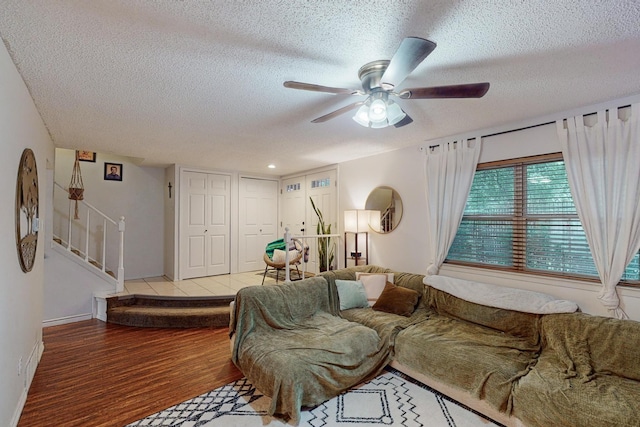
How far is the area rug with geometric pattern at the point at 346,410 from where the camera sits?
2.01 meters

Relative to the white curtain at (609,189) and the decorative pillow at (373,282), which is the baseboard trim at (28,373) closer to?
the decorative pillow at (373,282)

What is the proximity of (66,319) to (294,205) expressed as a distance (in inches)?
158

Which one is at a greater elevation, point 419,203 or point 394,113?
point 394,113

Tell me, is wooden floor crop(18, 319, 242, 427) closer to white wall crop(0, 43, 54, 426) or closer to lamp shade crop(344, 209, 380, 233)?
white wall crop(0, 43, 54, 426)

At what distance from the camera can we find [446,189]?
3389 mm

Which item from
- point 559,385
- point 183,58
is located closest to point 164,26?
point 183,58

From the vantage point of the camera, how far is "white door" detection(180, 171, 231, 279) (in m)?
5.34

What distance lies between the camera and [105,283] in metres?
4.25

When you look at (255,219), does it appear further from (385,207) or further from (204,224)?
(385,207)

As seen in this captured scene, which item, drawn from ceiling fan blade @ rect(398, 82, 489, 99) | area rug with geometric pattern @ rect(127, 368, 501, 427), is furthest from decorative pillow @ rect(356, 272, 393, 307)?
ceiling fan blade @ rect(398, 82, 489, 99)

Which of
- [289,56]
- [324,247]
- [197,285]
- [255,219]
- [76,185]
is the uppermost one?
[289,56]

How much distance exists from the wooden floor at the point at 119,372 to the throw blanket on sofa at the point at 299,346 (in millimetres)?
483

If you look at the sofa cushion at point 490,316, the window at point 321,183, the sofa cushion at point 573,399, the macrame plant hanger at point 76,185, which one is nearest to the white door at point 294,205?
the window at point 321,183

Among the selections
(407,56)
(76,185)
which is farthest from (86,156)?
(407,56)
